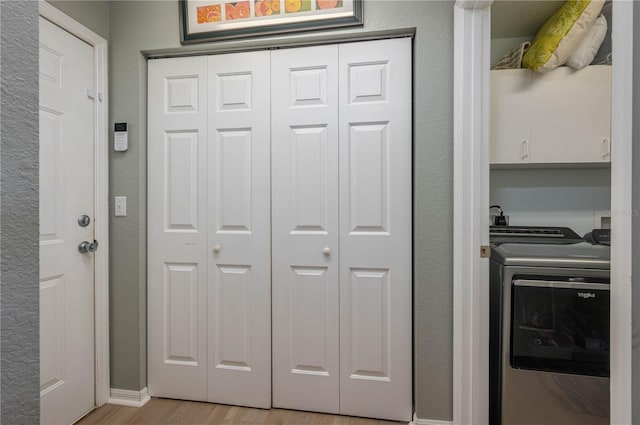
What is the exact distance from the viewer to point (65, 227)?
1692mm

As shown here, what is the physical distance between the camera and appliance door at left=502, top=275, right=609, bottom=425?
1504 mm

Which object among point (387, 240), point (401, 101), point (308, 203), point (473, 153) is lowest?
point (387, 240)

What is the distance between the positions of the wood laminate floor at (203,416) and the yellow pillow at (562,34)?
6.90 ft

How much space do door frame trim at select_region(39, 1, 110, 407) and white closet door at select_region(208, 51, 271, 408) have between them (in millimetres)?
571

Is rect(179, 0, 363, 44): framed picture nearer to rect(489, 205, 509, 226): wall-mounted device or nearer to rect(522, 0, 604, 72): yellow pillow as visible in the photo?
rect(522, 0, 604, 72): yellow pillow

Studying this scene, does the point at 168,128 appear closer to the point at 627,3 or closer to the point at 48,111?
the point at 48,111

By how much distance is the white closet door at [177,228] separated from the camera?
75.3 inches

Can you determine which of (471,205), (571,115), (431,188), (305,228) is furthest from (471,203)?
(571,115)

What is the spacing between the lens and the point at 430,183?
1666mm

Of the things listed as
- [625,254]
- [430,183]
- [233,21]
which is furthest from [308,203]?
[625,254]

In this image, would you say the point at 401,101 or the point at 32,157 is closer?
the point at 32,157

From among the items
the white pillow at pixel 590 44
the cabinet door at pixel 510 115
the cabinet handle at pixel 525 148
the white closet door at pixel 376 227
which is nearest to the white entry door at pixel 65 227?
the white closet door at pixel 376 227

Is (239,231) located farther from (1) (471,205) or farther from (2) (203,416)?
(1) (471,205)

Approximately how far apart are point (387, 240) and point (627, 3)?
4.56 ft
